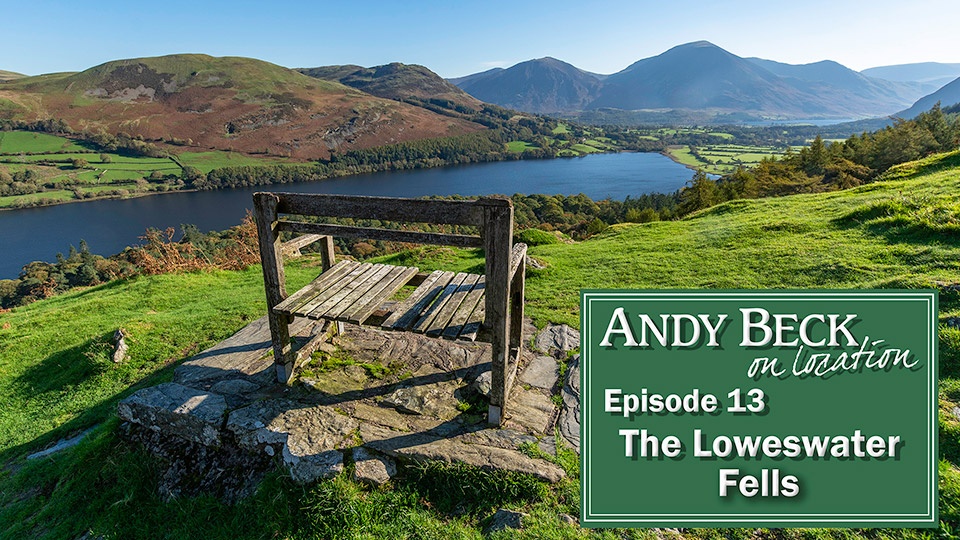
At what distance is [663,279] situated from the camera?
29.3 ft

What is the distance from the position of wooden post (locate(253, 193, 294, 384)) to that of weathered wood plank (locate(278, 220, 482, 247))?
0.53ft

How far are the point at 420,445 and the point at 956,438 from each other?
4.71m

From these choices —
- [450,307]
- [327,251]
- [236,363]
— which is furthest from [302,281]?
[450,307]

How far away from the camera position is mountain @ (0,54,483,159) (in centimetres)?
11494

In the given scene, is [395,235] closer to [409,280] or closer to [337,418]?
[409,280]

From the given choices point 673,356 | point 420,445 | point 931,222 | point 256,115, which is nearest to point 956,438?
point 673,356

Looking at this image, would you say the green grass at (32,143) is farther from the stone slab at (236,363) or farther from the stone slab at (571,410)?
the stone slab at (571,410)

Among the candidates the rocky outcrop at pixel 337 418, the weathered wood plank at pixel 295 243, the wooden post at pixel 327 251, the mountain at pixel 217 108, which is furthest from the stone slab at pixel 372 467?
the mountain at pixel 217 108

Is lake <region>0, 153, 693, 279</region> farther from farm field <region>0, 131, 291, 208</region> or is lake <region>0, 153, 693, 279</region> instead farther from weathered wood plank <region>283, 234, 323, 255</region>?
weathered wood plank <region>283, 234, 323, 255</region>

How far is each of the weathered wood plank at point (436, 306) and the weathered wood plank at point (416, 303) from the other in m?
0.05

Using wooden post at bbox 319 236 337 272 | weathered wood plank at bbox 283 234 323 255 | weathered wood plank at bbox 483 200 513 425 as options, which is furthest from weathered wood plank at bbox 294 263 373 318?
weathered wood plank at bbox 483 200 513 425

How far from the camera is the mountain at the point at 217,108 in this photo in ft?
377

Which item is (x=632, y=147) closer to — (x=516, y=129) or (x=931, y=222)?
(x=516, y=129)

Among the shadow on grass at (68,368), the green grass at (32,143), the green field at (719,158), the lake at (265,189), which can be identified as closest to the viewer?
the shadow on grass at (68,368)
